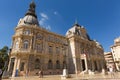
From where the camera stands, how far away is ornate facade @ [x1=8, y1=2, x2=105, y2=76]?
2531cm

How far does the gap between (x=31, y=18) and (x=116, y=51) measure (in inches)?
1887

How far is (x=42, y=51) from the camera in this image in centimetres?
2886

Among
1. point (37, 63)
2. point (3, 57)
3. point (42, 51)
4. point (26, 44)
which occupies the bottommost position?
point (37, 63)

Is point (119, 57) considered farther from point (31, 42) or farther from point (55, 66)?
point (31, 42)

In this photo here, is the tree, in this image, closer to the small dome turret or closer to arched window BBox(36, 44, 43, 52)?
arched window BBox(36, 44, 43, 52)

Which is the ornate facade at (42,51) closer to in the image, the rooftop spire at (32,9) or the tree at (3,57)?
the rooftop spire at (32,9)

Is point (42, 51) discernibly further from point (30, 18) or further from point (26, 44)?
point (30, 18)

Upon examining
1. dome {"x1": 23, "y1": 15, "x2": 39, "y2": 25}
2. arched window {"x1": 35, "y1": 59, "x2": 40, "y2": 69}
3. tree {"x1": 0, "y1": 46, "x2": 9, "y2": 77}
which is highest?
dome {"x1": 23, "y1": 15, "x2": 39, "y2": 25}

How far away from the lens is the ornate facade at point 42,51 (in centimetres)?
2531

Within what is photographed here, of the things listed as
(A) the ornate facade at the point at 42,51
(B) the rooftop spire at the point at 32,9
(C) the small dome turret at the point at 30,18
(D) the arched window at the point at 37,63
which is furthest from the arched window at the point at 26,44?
(B) the rooftop spire at the point at 32,9

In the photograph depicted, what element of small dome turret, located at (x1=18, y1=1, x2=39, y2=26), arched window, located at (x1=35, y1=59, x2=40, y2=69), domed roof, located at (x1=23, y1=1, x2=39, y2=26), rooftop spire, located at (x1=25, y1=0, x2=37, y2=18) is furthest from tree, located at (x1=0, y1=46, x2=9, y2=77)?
rooftop spire, located at (x1=25, y1=0, x2=37, y2=18)

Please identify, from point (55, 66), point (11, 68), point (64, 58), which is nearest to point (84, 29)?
point (64, 58)

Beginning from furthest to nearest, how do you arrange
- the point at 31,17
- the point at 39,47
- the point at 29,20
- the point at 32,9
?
the point at 32,9
the point at 31,17
the point at 29,20
the point at 39,47

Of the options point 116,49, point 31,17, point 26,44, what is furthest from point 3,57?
point 116,49
